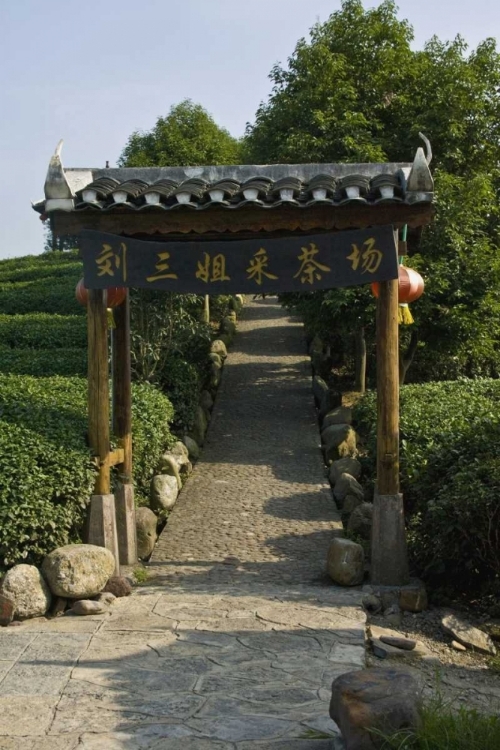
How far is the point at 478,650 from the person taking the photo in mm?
6613

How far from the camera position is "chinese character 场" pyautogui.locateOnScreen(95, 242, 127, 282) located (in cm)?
755

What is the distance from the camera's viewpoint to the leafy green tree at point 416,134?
13984 mm

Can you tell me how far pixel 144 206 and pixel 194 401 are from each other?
7.41 m

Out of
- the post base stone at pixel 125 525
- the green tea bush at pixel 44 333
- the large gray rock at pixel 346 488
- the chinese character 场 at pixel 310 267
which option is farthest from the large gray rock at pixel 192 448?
the chinese character 场 at pixel 310 267

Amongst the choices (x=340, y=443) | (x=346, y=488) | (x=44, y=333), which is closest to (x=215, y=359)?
(x=44, y=333)

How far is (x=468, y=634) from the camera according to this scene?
6703mm

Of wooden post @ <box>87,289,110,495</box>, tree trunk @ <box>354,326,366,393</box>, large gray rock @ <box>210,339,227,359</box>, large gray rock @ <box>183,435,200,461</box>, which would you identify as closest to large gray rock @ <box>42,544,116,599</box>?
wooden post @ <box>87,289,110,495</box>

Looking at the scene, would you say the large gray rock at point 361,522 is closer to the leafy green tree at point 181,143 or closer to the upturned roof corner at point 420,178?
the upturned roof corner at point 420,178

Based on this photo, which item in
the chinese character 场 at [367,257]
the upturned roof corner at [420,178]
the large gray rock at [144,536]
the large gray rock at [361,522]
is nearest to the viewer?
the upturned roof corner at [420,178]

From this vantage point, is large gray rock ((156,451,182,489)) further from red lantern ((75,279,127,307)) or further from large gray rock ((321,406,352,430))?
large gray rock ((321,406,352,430))

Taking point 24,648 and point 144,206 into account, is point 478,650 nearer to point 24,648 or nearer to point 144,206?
point 24,648

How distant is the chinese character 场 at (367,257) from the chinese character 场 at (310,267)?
0.23 metres

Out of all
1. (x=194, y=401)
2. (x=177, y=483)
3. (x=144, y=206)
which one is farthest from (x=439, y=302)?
(x=144, y=206)

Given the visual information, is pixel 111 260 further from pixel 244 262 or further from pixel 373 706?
pixel 373 706
